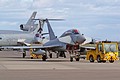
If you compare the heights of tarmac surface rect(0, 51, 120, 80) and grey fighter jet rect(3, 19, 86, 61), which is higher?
grey fighter jet rect(3, 19, 86, 61)

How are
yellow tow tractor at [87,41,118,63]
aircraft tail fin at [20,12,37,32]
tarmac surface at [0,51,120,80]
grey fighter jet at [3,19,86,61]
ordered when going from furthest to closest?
1. aircraft tail fin at [20,12,37,32]
2. grey fighter jet at [3,19,86,61]
3. yellow tow tractor at [87,41,118,63]
4. tarmac surface at [0,51,120,80]

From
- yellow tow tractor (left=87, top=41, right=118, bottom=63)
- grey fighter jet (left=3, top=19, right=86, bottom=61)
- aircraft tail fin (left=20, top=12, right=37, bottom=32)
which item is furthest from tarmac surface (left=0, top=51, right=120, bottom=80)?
aircraft tail fin (left=20, top=12, right=37, bottom=32)

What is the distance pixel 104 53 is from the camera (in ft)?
122

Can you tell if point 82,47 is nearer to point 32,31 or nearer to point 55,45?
point 55,45

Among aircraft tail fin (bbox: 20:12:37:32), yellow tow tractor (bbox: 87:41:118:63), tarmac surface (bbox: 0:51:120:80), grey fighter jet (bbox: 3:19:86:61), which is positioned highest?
aircraft tail fin (bbox: 20:12:37:32)

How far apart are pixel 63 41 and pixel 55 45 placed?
118 centimetres

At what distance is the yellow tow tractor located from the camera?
121ft

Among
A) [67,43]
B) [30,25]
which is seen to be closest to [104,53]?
[67,43]

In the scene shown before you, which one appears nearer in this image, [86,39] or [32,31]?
[86,39]

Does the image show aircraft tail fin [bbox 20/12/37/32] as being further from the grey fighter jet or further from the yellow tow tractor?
the yellow tow tractor

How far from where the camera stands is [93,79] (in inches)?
727

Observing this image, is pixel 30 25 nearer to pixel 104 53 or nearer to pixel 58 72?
pixel 104 53

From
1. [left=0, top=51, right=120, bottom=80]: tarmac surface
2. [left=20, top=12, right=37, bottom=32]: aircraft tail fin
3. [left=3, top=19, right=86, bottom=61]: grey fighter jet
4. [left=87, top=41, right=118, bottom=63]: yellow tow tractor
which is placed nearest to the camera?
[left=0, top=51, right=120, bottom=80]: tarmac surface

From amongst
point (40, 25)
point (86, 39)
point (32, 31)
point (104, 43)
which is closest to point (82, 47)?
point (86, 39)
